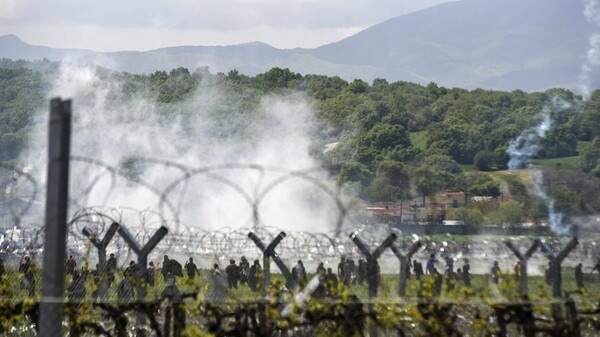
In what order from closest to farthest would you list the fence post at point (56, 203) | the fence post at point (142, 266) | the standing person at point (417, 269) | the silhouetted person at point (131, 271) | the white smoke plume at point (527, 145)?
the fence post at point (56, 203) < the fence post at point (142, 266) < the silhouetted person at point (131, 271) < the standing person at point (417, 269) < the white smoke plume at point (527, 145)

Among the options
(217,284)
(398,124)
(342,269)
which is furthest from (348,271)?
(398,124)

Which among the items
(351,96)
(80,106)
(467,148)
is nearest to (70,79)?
(80,106)

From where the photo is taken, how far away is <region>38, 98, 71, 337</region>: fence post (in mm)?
6078

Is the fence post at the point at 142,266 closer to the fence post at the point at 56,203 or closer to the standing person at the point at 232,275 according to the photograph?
the fence post at the point at 56,203

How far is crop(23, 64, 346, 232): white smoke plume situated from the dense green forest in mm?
897

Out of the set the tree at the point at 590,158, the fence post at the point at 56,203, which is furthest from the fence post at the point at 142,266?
the tree at the point at 590,158

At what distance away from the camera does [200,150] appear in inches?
2884

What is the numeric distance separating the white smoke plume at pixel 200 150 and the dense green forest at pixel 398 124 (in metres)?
0.90

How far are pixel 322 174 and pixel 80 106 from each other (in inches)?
1080

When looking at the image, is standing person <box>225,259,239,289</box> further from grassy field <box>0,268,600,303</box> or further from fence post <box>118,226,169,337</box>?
fence post <box>118,226,169,337</box>

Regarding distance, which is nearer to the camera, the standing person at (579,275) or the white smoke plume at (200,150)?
the standing person at (579,275)

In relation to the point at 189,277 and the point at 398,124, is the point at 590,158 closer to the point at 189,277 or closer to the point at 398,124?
the point at 398,124

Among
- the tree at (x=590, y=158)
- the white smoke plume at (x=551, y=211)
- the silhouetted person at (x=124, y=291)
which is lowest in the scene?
the silhouetted person at (x=124, y=291)

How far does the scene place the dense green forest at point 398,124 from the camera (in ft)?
230
